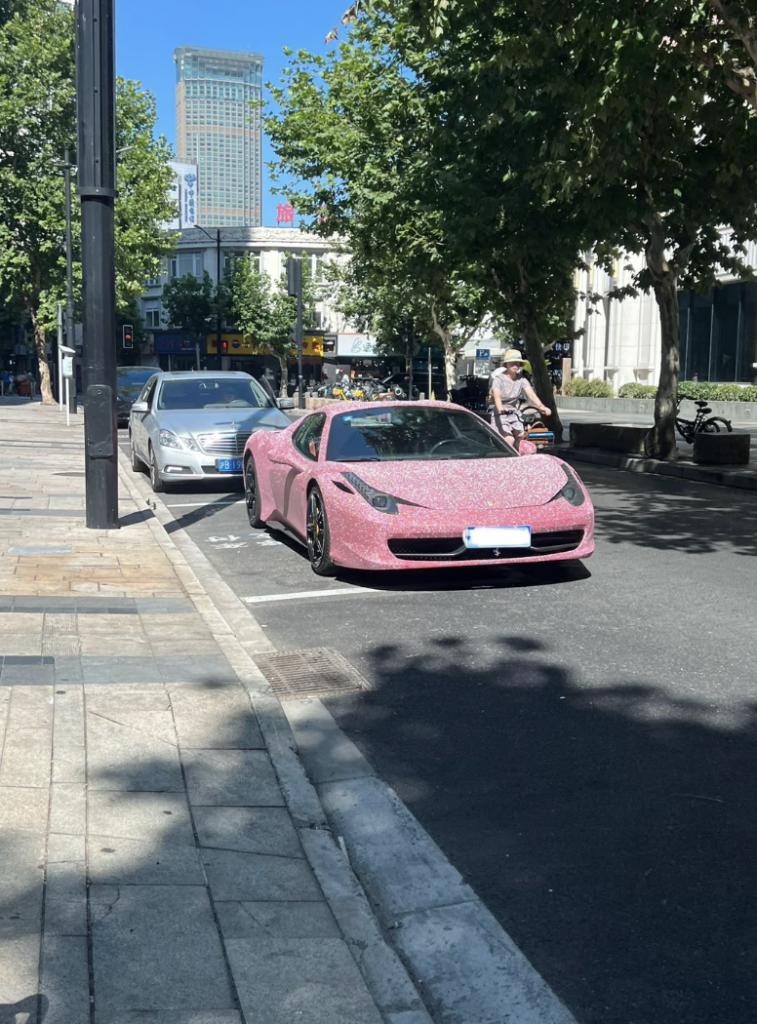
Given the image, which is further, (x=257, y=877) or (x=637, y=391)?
(x=637, y=391)

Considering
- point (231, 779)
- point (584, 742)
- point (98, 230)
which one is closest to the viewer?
point (231, 779)

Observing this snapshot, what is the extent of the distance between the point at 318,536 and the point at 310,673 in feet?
8.57

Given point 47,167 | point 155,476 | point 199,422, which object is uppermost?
point 47,167

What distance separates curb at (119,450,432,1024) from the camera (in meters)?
2.85

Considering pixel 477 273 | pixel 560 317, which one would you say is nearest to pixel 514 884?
pixel 477 273

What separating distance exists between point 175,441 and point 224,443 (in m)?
0.61

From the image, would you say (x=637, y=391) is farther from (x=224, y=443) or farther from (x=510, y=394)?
(x=224, y=443)

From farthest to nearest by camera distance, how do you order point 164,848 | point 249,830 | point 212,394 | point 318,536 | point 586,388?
point 586,388 < point 212,394 < point 318,536 < point 249,830 < point 164,848

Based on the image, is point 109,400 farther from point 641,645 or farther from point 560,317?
Answer: point 560,317

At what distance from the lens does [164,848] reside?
3.54m

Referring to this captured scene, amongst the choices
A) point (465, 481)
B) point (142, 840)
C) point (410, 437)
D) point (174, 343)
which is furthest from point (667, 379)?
point (174, 343)

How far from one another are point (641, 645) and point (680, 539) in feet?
13.8

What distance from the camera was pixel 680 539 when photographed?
10.1 m

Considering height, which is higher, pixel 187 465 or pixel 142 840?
pixel 187 465
